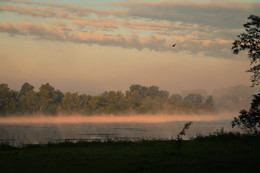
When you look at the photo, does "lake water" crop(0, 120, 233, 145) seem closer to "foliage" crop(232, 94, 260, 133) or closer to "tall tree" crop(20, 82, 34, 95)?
"foliage" crop(232, 94, 260, 133)

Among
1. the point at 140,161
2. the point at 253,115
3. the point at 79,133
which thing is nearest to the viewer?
the point at 140,161

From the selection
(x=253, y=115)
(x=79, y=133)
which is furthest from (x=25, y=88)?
(x=253, y=115)

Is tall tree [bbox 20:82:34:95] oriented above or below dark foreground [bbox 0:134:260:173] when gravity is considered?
above

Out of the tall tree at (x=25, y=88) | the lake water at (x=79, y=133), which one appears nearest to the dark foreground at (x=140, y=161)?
the lake water at (x=79, y=133)

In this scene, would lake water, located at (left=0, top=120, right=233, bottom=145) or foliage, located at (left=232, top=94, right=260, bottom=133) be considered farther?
lake water, located at (left=0, top=120, right=233, bottom=145)

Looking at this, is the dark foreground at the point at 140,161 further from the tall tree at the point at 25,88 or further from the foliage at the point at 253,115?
the tall tree at the point at 25,88

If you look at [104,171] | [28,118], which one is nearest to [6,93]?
[28,118]

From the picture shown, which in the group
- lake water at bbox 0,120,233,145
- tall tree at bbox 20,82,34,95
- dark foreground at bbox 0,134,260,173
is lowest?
dark foreground at bbox 0,134,260,173

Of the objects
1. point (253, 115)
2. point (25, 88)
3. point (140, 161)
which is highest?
point (25, 88)

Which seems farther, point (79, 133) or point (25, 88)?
point (25, 88)

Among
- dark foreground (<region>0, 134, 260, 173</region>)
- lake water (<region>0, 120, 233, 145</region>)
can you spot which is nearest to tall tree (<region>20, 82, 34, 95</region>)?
lake water (<region>0, 120, 233, 145</region>)

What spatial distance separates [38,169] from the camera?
19.0 m

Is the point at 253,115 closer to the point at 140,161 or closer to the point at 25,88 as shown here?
the point at 140,161

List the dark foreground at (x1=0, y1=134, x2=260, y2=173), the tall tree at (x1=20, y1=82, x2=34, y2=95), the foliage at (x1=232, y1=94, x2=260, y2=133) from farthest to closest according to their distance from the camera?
the tall tree at (x1=20, y1=82, x2=34, y2=95) → the foliage at (x1=232, y1=94, x2=260, y2=133) → the dark foreground at (x1=0, y1=134, x2=260, y2=173)
